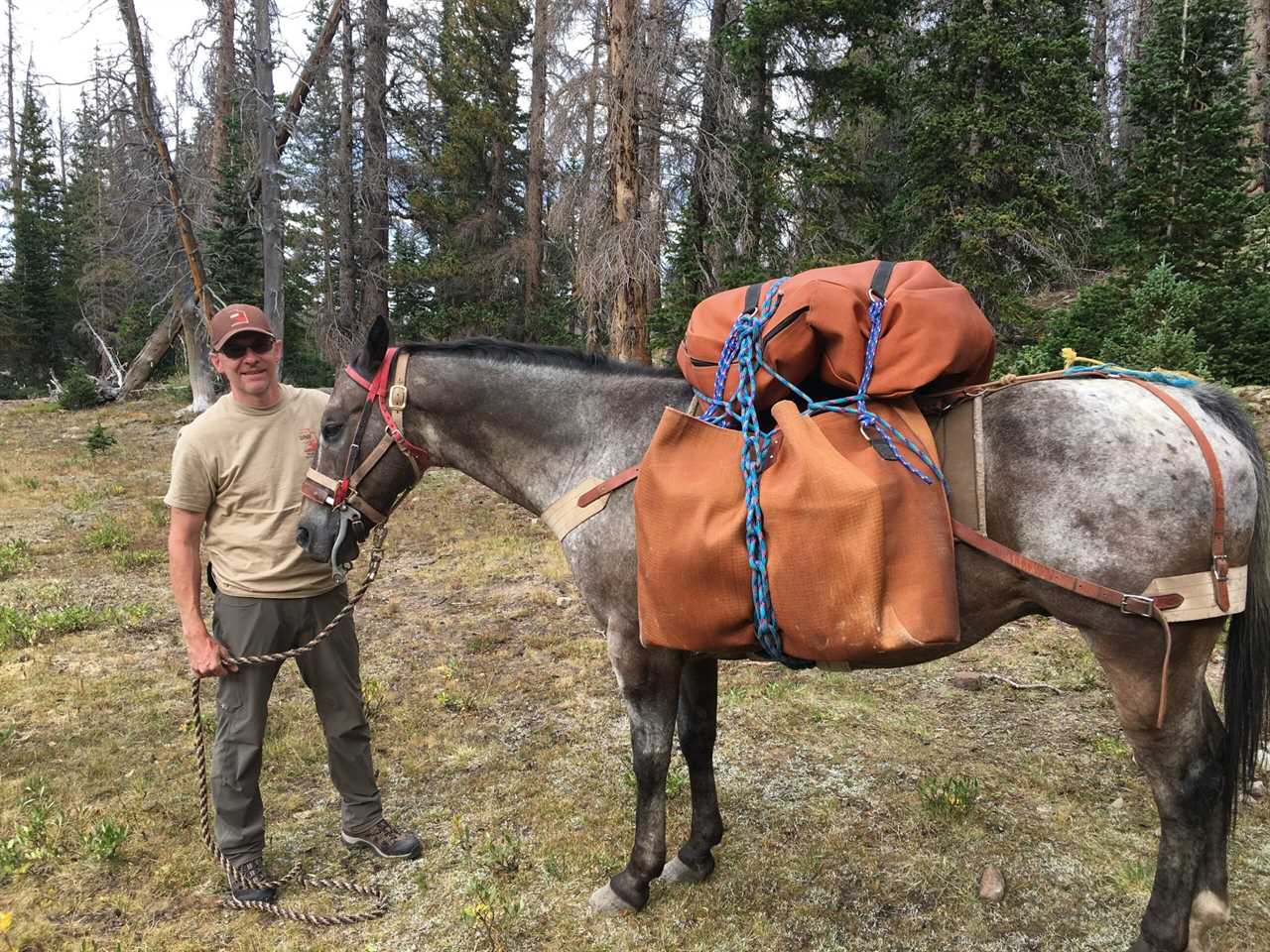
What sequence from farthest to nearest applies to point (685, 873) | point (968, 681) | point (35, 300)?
point (35, 300), point (968, 681), point (685, 873)

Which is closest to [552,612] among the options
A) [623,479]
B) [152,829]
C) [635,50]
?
[152,829]

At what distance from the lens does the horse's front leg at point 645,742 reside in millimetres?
2596

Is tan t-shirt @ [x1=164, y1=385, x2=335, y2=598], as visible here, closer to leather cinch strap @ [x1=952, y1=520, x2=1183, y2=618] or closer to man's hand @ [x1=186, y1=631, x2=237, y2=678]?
man's hand @ [x1=186, y1=631, x2=237, y2=678]

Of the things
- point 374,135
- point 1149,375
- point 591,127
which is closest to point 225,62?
point 374,135

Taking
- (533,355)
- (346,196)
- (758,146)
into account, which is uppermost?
(346,196)

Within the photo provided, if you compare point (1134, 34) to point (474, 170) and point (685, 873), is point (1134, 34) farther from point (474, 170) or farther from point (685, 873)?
point (685, 873)

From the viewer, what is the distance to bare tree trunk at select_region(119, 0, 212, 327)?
485 inches

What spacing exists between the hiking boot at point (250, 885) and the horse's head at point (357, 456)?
1242mm

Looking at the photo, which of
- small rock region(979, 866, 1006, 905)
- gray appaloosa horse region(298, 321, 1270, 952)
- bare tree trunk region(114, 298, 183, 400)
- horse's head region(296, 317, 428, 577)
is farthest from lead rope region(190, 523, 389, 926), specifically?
bare tree trunk region(114, 298, 183, 400)

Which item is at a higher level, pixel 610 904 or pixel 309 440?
pixel 309 440

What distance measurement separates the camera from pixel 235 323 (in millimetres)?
2715

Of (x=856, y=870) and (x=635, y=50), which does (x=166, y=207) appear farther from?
(x=856, y=870)

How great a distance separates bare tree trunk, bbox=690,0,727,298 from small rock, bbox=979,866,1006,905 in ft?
27.2

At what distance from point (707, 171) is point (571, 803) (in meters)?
8.32
